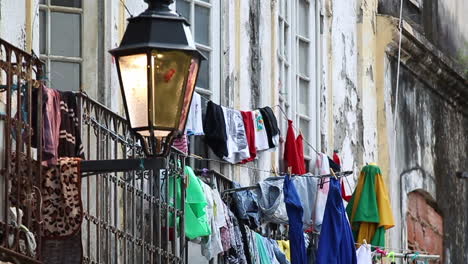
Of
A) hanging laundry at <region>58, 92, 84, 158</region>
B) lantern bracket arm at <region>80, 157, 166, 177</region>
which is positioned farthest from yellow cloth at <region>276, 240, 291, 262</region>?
lantern bracket arm at <region>80, 157, 166, 177</region>

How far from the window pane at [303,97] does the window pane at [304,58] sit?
0.10m

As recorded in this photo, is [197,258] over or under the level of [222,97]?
under

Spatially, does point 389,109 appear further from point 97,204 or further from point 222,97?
point 97,204

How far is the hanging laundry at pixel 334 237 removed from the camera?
16719 mm

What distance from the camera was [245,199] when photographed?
16.3m

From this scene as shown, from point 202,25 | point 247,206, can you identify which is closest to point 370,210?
point 247,206

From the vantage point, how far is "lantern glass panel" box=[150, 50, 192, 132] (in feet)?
33.6

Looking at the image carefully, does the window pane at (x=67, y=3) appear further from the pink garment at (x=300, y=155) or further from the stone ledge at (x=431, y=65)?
the stone ledge at (x=431, y=65)

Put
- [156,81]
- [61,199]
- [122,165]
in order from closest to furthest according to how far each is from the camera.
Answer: [156,81], [122,165], [61,199]

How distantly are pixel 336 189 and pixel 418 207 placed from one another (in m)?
6.83

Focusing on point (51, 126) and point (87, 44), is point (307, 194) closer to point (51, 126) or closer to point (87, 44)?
point (87, 44)

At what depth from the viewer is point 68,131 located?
1260cm

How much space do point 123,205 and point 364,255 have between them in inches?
183

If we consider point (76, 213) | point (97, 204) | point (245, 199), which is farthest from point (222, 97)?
point (76, 213)
